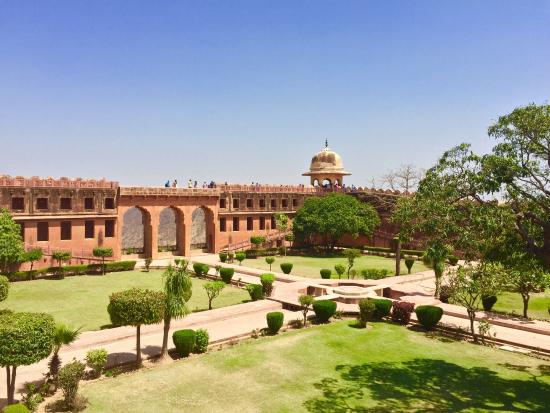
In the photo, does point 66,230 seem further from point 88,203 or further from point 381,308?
point 381,308

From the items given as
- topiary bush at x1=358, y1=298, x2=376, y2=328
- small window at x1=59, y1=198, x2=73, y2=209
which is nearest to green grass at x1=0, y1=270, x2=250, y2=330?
topiary bush at x1=358, y1=298, x2=376, y2=328

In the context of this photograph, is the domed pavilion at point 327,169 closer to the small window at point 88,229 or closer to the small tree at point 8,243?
the small window at point 88,229

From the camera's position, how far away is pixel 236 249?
4944 cm

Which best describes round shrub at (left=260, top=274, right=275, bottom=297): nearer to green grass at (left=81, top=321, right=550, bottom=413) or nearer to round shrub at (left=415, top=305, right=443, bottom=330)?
green grass at (left=81, top=321, right=550, bottom=413)

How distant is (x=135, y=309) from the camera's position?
15.6 meters

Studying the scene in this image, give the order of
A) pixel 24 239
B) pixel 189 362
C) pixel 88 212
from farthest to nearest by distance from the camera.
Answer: pixel 88 212, pixel 24 239, pixel 189 362

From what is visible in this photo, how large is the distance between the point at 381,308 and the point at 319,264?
18811 millimetres

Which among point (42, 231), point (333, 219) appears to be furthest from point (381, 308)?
point (42, 231)

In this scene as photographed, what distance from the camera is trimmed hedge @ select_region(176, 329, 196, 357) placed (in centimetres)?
1717

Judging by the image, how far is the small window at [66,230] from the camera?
3916 centimetres

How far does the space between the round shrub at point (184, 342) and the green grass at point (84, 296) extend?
567 cm

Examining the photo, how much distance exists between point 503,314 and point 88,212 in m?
33.6

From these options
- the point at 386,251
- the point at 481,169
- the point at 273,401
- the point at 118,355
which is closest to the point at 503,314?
the point at 481,169

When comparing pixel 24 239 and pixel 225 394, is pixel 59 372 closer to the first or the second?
pixel 225 394
